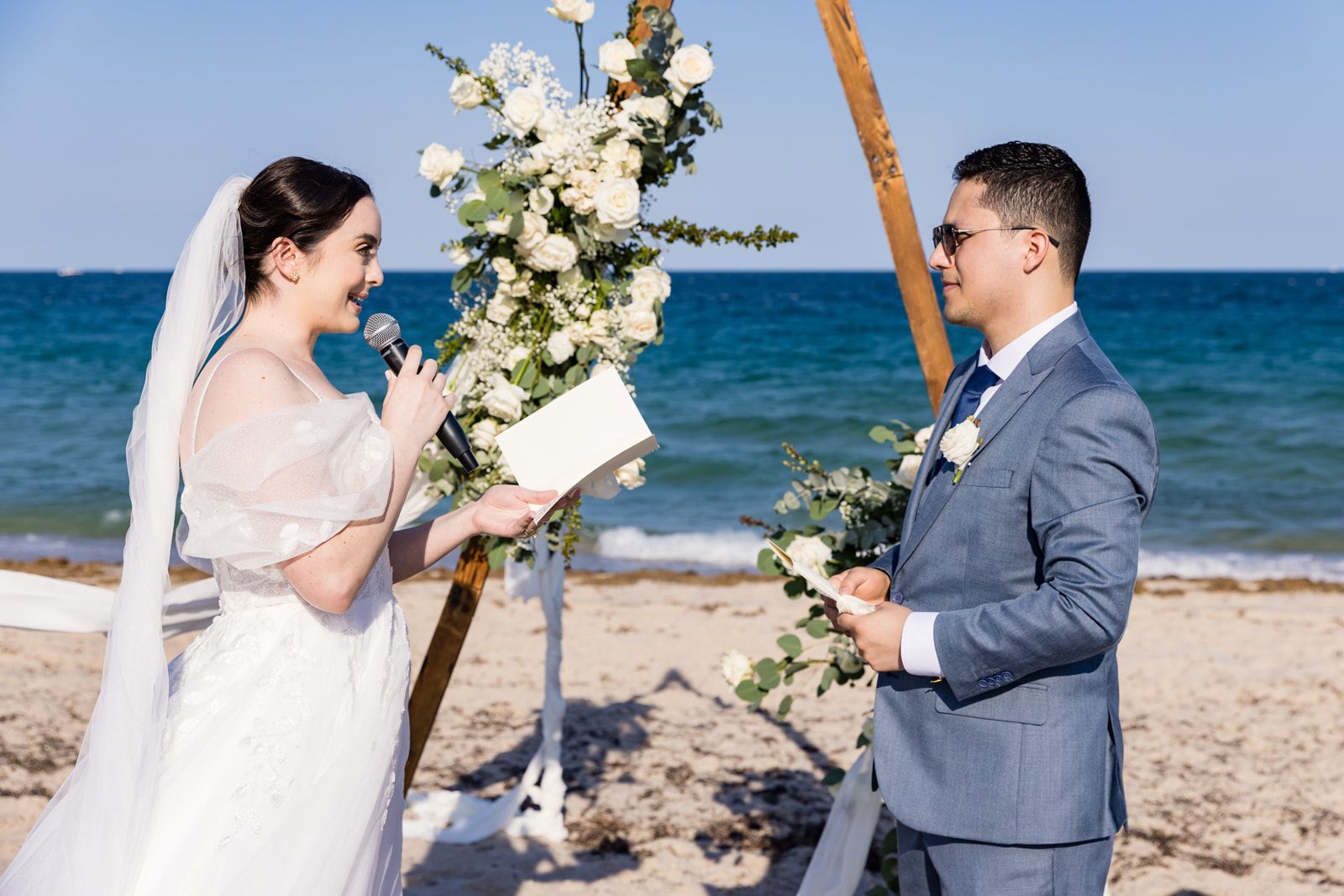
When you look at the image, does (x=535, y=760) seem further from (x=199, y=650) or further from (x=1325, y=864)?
(x=1325, y=864)

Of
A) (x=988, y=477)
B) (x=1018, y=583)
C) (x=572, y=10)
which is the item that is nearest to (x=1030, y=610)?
(x=1018, y=583)

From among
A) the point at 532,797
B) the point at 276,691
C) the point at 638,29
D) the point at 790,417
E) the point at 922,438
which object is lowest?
the point at 532,797

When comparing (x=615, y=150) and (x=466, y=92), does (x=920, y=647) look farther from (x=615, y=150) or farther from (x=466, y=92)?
(x=466, y=92)

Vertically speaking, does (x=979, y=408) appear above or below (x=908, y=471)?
above

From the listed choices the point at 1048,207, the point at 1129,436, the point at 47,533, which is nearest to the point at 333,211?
the point at 1048,207

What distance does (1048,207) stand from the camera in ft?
8.18

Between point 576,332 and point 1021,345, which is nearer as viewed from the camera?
point 1021,345

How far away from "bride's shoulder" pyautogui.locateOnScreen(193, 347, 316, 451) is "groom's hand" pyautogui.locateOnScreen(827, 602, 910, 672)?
1289mm

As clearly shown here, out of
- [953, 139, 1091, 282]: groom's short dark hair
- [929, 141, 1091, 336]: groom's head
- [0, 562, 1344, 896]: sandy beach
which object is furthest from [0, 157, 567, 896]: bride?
[0, 562, 1344, 896]: sandy beach

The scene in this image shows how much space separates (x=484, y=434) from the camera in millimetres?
3777

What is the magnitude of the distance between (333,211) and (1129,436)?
178cm

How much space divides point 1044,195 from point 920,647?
1022mm

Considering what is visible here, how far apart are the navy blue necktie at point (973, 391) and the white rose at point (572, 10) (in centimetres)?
167

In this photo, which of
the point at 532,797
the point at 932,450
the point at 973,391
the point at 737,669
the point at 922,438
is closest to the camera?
the point at 973,391
